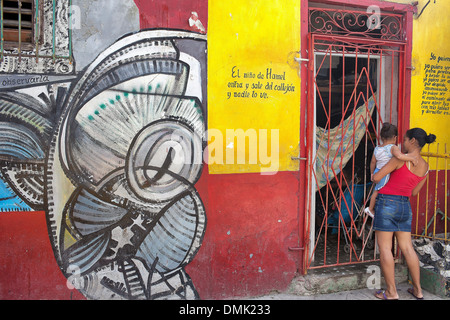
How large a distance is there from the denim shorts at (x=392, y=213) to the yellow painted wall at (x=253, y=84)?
1.02m

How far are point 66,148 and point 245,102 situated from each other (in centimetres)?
182

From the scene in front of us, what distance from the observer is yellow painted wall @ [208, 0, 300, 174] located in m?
4.02

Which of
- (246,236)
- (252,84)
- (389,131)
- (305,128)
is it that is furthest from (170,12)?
(389,131)

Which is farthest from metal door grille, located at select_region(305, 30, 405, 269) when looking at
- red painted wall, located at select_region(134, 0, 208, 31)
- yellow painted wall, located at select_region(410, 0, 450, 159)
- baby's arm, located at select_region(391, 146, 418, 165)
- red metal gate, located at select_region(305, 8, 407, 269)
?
red painted wall, located at select_region(134, 0, 208, 31)

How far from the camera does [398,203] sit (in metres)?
4.18

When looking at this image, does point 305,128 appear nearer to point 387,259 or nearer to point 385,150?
point 385,150

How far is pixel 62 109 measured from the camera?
3594mm

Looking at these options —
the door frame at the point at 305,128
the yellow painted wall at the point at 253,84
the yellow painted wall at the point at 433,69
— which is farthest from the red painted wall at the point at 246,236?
the yellow painted wall at the point at 433,69

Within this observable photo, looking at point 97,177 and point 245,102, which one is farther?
point 245,102

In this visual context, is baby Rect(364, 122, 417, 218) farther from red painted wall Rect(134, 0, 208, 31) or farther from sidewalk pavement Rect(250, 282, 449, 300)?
red painted wall Rect(134, 0, 208, 31)

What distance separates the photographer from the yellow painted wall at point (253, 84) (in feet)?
13.2

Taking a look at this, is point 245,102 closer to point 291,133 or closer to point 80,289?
point 291,133

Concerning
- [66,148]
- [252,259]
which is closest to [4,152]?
[66,148]

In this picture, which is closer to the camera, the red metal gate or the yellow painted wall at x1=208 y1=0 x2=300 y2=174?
the yellow painted wall at x1=208 y1=0 x2=300 y2=174
